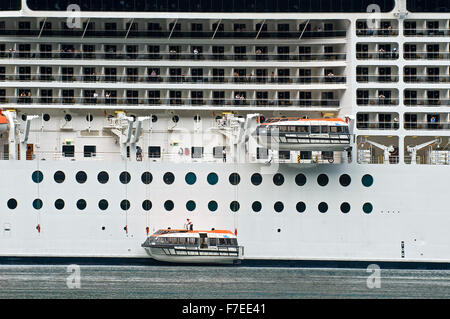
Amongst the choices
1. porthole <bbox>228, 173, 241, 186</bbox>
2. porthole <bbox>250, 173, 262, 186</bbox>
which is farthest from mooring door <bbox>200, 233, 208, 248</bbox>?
porthole <bbox>250, 173, 262, 186</bbox>

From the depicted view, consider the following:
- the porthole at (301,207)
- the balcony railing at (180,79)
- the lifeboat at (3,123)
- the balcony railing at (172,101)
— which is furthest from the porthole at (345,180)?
the lifeboat at (3,123)

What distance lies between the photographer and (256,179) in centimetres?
2431

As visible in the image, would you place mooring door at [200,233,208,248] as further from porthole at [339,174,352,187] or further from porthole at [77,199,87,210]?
porthole at [339,174,352,187]

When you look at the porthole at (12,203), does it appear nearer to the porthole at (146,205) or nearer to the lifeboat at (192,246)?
the porthole at (146,205)

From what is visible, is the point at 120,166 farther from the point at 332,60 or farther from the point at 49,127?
the point at 332,60

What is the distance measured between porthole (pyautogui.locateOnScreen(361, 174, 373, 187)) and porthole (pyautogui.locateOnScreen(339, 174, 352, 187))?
1.54 ft

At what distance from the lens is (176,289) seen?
21.3 metres

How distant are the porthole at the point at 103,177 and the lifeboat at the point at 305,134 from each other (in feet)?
17.4

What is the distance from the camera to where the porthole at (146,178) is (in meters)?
24.2

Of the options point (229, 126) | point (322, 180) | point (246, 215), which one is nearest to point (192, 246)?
point (246, 215)

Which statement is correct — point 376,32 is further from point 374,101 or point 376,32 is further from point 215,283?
point 215,283

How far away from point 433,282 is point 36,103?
1500cm

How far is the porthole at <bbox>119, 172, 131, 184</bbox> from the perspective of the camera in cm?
2414
